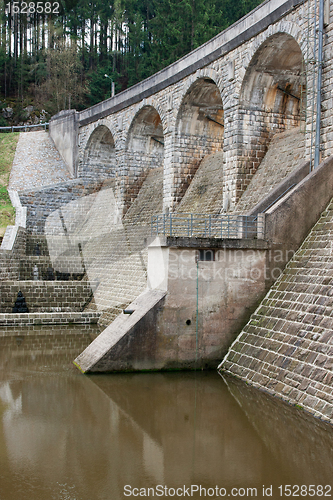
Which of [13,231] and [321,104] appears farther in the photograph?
[13,231]

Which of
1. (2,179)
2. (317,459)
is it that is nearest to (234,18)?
(2,179)

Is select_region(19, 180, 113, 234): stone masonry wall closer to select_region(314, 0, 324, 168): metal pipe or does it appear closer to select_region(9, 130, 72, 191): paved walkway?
select_region(9, 130, 72, 191): paved walkway

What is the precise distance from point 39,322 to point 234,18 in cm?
2919

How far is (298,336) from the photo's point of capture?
8.55 m

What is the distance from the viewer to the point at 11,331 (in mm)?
14312

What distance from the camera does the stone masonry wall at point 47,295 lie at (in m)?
16.4

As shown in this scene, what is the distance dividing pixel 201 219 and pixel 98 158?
1205 centimetres

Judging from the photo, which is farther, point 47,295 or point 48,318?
point 47,295

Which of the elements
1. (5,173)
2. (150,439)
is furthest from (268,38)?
(5,173)

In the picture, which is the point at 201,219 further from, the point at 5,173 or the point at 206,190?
the point at 5,173

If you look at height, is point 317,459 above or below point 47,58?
below

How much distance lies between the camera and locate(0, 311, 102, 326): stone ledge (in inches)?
596

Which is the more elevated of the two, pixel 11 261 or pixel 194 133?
pixel 194 133

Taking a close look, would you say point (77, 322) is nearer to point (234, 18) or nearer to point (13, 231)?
point (13, 231)
